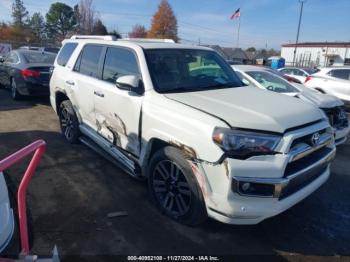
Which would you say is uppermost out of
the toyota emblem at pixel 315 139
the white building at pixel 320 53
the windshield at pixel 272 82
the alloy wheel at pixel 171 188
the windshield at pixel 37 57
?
the white building at pixel 320 53

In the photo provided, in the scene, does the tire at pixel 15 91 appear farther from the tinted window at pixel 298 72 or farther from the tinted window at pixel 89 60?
the tinted window at pixel 298 72

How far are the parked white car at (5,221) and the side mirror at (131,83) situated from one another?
1780 mm

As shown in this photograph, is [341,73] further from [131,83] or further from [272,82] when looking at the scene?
[131,83]

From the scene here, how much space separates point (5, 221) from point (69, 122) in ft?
12.8

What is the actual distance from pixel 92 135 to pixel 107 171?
66 centimetres

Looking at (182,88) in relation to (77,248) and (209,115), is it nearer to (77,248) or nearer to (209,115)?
(209,115)

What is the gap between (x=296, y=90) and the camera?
7.27m

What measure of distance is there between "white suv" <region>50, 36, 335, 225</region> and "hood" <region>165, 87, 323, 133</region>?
11 millimetres

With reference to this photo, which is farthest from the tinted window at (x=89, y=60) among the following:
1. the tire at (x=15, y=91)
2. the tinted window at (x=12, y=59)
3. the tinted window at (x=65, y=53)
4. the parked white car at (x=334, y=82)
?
the parked white car at (x=334, y=82)

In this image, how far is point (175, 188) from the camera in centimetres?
331

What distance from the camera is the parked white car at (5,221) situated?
1.89 metres

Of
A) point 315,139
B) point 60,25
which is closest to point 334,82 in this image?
point 315,139

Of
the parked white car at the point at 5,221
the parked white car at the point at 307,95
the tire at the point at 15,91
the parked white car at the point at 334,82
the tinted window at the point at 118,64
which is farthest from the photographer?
the parked white car at the point at 334,82

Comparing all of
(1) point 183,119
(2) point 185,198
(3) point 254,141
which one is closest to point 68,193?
(2) point 185,198
